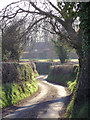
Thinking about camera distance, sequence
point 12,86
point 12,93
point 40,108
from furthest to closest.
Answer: point 12,86 < point 12,93 < point 40,108

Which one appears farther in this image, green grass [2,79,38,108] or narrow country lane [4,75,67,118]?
green grass [2,79,38,108]

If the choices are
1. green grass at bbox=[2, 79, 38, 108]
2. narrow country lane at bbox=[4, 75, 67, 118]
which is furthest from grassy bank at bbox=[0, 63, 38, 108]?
narrow country lane at bbox=[4, 75, 67, 118]

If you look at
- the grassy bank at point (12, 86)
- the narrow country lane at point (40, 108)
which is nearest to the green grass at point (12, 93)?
the grassy bank at point (12, 86)

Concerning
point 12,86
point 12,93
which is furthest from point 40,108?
point 12,86

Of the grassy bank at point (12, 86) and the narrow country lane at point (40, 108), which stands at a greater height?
the grassy bank at point (12, 86)

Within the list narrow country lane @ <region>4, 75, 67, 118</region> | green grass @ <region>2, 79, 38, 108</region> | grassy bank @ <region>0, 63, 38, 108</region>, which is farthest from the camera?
grassy bank @ <region>0, 63, 38, 108</region>

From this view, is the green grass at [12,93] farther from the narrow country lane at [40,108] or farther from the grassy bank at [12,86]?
the narrow country lane at [40,108]

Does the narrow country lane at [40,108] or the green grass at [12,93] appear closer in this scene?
the narrow country lane at [40,108]

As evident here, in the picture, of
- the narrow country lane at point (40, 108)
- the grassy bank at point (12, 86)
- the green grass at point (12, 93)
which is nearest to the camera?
the narrow country lane at point (40, 108)

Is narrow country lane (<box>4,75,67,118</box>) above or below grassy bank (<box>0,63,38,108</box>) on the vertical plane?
below

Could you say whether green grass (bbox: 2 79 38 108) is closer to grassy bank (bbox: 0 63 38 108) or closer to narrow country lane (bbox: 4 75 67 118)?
grassy bank (bbox: 0 63 38 108)

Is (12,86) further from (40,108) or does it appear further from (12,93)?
(40,108)

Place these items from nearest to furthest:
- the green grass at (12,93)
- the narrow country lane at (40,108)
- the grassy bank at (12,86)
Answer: the narrow country lane at (40,108) → the green grass at (12,93) → the grassy bank at (12,86)

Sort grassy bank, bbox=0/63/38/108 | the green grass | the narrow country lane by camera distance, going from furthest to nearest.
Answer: grassy bank, bbox=0/63/38/108, the green grass, the narrow country lane
